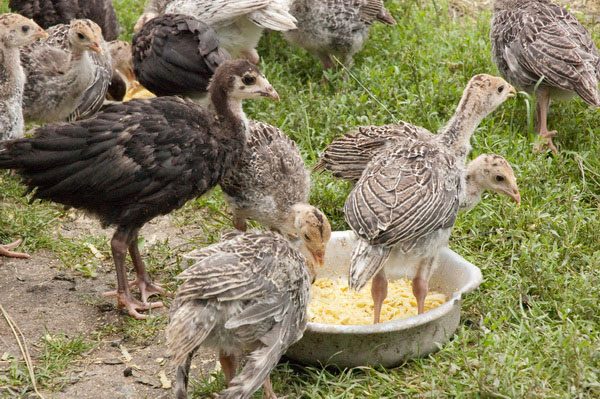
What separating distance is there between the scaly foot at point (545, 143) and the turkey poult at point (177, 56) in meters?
2.37

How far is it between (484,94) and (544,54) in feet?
4.60

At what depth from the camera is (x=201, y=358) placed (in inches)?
205

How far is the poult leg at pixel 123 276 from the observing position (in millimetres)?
5547

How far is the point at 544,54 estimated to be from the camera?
279 inches

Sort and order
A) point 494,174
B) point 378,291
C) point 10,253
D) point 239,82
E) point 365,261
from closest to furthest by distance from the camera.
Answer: point 365,261
point 378,291
point 494,174
point 239,82
point 10,253

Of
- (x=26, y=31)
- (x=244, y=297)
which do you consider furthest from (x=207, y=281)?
(x=26, y=31)

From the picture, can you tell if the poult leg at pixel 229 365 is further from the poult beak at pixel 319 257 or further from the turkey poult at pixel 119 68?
the turkey poult at pixel 119 68

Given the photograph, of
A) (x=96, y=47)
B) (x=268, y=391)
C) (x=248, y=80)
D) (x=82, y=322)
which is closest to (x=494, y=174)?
(x=248, y=80)

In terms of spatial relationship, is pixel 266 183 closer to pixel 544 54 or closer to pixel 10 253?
pixel 10 253

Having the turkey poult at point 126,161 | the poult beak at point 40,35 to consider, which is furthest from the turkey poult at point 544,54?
the poult beak at point 40,35

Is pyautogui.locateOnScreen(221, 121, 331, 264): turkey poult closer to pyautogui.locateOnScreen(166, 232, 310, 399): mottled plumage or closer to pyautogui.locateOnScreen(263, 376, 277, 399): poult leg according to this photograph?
pyautogui.locateOnScreen(166, 232, 310, 399): mottled plumage

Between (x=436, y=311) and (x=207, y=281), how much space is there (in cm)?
123

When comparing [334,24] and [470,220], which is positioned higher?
[334,24]

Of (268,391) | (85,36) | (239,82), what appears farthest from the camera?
(85,36)
